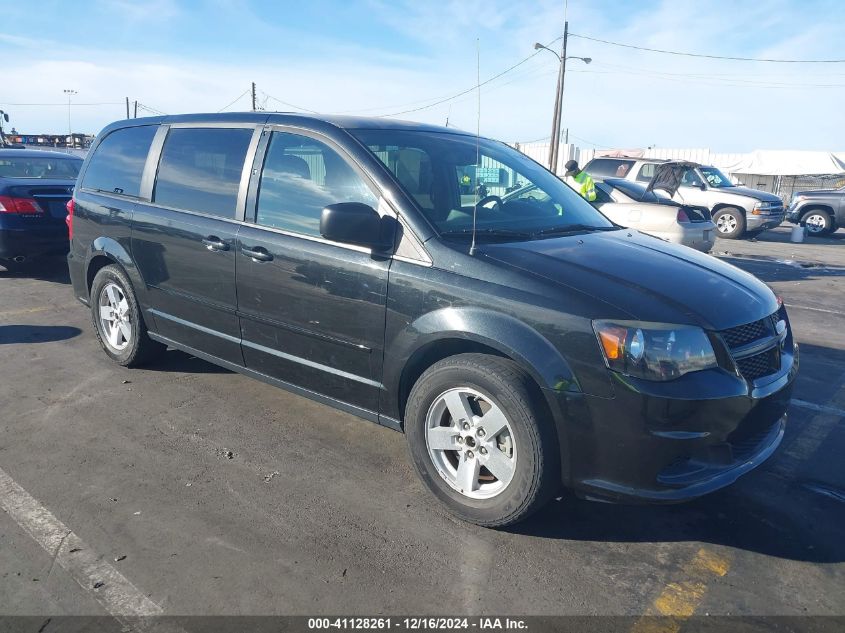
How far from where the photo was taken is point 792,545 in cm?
302

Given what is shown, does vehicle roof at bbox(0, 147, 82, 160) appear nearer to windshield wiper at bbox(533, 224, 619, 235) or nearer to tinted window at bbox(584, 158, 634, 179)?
windshield wiper at bbox(533, 224, 619, 235)

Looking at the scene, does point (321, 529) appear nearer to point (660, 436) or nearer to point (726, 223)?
point (660, 436)

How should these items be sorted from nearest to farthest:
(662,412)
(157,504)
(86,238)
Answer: (662,412) → (157,504) → (86,238)

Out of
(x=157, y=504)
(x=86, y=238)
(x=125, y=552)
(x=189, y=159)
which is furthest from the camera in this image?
(x=86, y=238)

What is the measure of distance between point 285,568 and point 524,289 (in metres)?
1.56

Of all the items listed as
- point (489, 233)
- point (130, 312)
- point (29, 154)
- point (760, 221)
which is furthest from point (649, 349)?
point (760, 221)

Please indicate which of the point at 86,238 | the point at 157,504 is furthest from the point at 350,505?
the point at 86,238

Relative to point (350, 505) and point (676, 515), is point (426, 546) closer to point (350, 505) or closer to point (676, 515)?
point (350, 505)

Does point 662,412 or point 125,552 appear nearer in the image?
point 662,412

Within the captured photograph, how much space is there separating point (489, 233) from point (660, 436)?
1.34 m

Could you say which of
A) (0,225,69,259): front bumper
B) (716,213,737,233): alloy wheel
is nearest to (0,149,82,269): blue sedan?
(0,225,69,259): front bumper

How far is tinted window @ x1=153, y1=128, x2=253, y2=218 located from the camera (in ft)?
13.5

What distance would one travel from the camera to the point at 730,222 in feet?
53.1

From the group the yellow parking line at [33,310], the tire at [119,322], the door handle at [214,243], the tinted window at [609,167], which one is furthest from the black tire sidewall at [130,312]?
the tinted window at [609,167]
